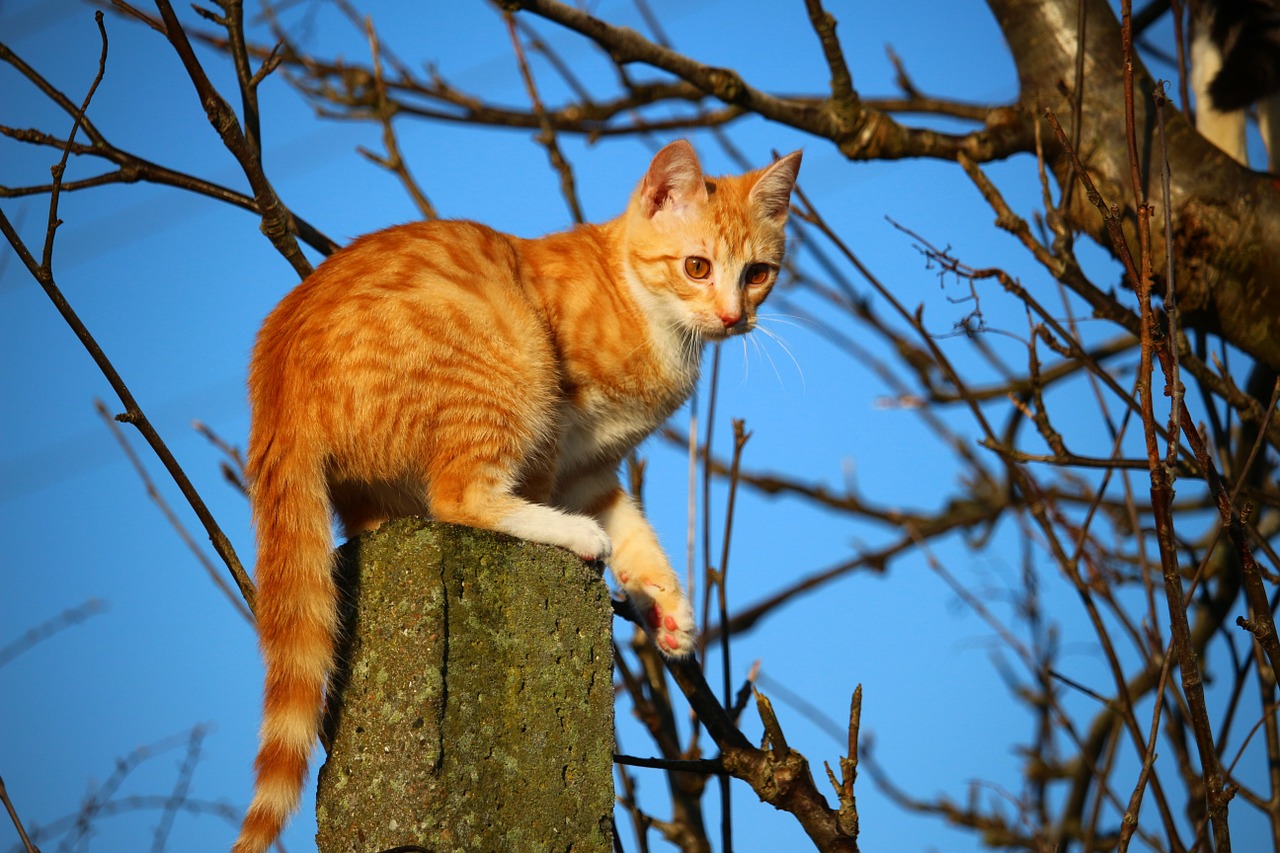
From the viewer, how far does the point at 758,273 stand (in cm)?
335

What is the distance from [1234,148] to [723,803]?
3.28m

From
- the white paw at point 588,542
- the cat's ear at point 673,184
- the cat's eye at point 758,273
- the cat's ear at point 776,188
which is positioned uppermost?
the cat's ear at point 776,188

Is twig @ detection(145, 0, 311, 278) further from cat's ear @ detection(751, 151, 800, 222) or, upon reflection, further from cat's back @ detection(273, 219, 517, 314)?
cat's ear @ detection(751, 151, 800, 222)

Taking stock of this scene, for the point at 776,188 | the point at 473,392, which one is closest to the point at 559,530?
the point at 473,392

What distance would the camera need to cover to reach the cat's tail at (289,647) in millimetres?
1837

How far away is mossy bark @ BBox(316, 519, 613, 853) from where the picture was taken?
1652 millimetres

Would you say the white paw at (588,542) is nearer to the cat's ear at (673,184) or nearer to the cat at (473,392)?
the cat at (473,392)

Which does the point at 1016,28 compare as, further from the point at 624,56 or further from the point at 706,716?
the point at 706,716

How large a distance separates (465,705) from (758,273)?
2.00 metres

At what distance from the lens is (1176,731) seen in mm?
3033

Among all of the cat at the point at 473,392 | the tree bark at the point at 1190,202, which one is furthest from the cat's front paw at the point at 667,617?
the tree bark at the point at 1190,202

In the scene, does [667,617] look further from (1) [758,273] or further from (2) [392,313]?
(1) [758,273]

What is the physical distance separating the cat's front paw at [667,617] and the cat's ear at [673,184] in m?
1.22

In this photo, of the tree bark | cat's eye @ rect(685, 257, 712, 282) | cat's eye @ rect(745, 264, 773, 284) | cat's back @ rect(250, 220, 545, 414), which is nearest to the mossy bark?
cat's back @ rect(250, 220, 545, 414)
